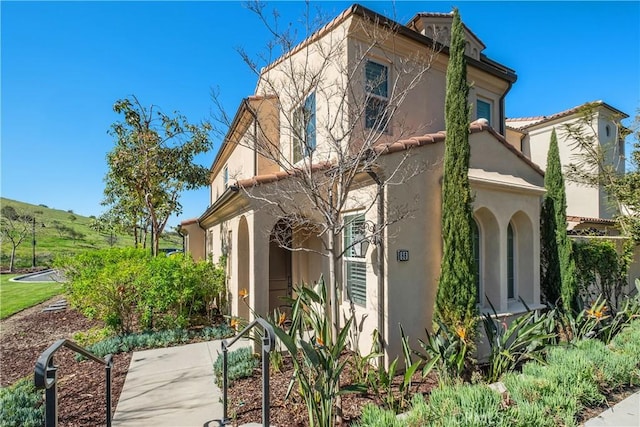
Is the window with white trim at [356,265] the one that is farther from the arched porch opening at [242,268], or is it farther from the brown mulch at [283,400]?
the arched porch opening at [242,268]

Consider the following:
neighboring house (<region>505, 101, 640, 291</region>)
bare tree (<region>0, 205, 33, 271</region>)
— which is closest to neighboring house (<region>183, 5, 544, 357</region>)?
neighboring house (<region>505, 101, 640, 291</region>)

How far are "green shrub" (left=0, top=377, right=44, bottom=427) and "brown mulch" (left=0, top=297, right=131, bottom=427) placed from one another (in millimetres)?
398

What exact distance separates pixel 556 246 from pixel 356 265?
7.19 m

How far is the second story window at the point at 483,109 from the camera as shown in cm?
1351

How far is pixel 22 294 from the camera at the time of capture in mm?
20312

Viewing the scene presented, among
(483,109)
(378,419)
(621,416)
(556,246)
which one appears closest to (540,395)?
(621,416)

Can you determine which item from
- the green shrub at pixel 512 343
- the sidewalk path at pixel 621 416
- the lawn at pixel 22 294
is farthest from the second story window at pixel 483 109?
the lawn at pixel 22 294

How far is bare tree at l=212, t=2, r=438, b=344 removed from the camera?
6480 mm

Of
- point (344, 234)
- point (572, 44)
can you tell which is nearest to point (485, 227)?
point (344, 234)

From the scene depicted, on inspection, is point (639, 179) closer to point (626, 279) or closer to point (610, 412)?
point (626, 279)

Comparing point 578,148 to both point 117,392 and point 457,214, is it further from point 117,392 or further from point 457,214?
point 117,392

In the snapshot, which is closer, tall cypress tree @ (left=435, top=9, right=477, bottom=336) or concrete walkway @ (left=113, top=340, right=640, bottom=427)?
concrete walkway @ (left=113, top=340, right=640, bottom=427)

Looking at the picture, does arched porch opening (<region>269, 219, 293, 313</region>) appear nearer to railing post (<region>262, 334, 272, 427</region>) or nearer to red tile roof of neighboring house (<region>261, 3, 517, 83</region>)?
red tile roof of neighboring house (<region>261, 3, 517, 83</region>)

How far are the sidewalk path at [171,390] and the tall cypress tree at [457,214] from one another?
5.57 m
